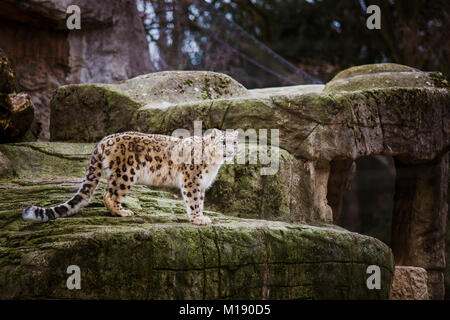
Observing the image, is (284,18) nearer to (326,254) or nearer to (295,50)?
(295,50)

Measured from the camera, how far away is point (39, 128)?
34.1 ft

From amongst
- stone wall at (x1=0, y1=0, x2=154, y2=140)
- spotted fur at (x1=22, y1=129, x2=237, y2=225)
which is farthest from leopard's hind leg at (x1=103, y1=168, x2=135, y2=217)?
stone wall at (x1=0, y1=0, x2=154, y2=140)

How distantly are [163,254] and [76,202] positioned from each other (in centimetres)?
121

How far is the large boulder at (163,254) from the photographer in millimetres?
4660

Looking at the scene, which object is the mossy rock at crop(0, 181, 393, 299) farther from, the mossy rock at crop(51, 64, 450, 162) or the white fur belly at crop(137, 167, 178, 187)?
the mossy rock at crop(51, 64, 450, 162)

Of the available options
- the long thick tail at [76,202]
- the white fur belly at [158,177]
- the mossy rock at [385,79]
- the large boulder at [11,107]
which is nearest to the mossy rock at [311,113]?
the mossy rock at [385,79]

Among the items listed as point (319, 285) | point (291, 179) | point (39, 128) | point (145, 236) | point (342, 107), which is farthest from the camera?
point (39, 128)

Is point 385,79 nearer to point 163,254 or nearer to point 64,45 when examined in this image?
point 163,254

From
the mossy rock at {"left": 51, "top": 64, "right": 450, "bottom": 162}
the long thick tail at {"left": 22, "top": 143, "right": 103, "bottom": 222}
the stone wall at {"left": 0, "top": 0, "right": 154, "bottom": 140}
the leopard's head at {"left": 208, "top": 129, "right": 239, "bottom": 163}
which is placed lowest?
the long thick tail at {"left": 22, "top": 143, "right": 103, "bottom": 222}

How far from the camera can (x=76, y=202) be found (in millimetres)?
5602

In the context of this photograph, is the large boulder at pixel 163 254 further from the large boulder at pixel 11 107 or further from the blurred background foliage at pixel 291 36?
the blurred background foliage at pixel 291 36

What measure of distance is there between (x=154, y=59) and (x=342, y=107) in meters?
6.62

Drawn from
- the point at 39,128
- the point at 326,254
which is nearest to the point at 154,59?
the point at 39,128

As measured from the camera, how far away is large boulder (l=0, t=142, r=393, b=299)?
4.66m
